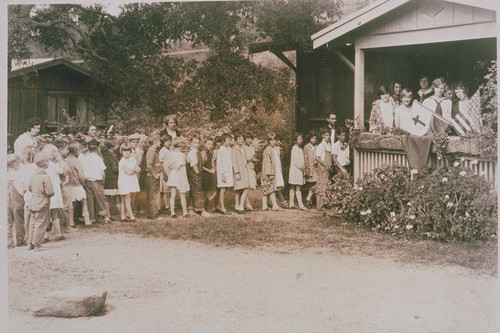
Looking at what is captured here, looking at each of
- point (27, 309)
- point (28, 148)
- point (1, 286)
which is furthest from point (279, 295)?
point (28, 148)

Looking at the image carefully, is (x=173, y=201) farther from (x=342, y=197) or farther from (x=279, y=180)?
(x=342, y=197)

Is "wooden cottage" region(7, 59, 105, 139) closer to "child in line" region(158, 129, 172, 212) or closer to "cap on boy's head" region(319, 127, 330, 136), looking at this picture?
"child in line" region(158, 129, 172, 212)

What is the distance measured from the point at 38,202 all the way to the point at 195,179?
2.52m

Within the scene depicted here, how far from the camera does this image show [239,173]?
26.4 feet

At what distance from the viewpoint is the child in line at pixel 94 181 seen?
7.38 meters

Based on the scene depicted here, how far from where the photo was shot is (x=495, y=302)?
486cm

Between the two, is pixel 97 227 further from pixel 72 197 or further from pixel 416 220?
pixel 416 220

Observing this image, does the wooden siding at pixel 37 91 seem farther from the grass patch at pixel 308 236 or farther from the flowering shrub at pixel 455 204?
the flowering shrub at pixel 455 204

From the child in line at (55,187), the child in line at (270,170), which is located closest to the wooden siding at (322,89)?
the child in line at (270,170)

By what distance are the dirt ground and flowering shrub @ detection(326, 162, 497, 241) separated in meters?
0.89

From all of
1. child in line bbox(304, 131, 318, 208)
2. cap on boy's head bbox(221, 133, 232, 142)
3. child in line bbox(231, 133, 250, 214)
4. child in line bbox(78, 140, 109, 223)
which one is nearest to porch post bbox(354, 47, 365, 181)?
child in line bbox(304, 131, 318, 208)

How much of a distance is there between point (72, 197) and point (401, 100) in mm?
4921

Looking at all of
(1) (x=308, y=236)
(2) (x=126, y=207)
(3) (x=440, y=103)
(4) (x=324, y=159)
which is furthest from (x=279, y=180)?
(3) (x=440, y=103)

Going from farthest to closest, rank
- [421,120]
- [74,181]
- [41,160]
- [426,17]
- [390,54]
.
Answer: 1. [390,54]
2. [74,181]
3. [421,120]
4. [426,17]
5. [41,160]
